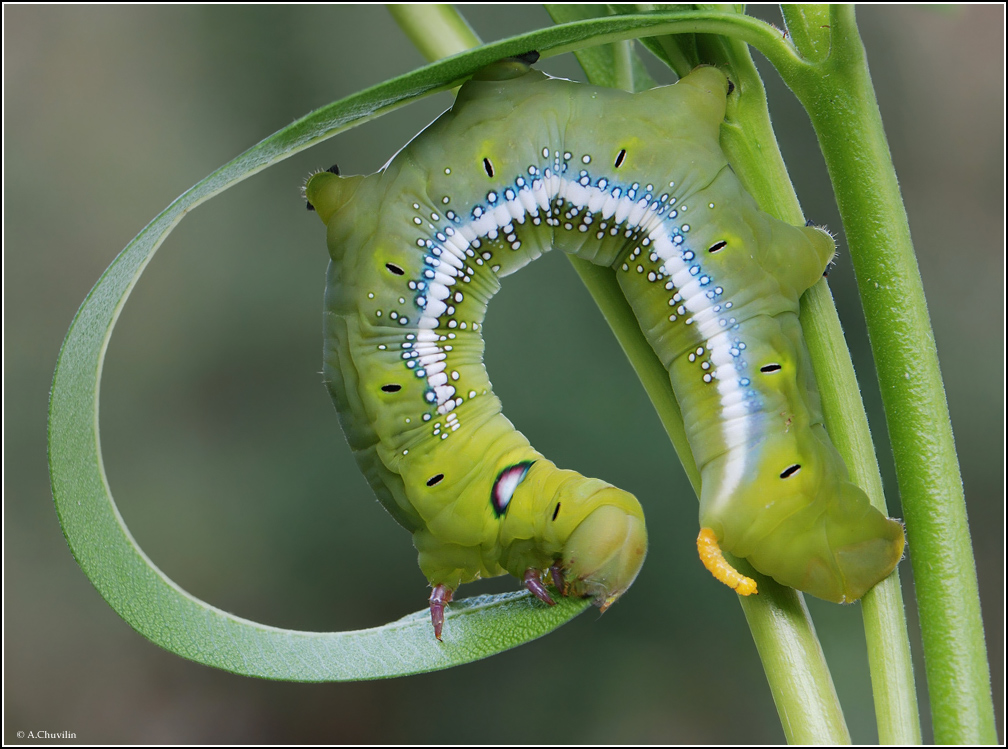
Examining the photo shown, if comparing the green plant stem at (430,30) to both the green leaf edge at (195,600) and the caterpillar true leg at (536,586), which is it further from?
the caterpillar true leg at (536,586)

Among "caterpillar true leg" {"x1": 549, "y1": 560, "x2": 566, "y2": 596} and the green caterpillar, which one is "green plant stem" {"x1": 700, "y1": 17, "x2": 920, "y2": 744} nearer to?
the green caterpillar

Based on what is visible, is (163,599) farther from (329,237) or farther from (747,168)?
(747,168)

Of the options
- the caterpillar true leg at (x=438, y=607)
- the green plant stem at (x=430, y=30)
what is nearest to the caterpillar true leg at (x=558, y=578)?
the caterpillar true leg at (x=438, y=607)

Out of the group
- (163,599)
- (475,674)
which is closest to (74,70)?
(475,674)

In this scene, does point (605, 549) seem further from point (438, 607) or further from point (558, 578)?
point (438, 607)

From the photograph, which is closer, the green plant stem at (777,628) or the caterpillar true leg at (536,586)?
the green plant stem at (777,628)

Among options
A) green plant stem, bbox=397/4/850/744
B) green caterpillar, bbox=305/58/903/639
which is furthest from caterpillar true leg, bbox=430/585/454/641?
green plant stem, bbox=397/4/850/744
